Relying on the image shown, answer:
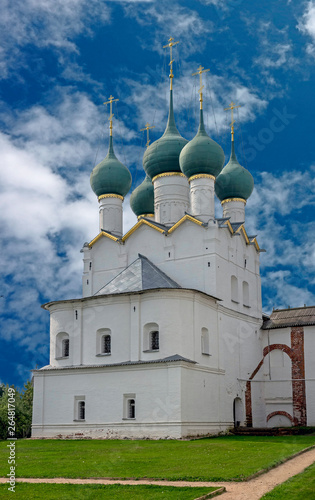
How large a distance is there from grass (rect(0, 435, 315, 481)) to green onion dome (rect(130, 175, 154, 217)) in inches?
527

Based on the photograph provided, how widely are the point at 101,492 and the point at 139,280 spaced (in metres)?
14.2

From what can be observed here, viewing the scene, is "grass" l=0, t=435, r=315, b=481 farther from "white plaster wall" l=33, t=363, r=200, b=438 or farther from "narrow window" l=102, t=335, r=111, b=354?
"narrow window" l=102, t=335, r=111, b=354

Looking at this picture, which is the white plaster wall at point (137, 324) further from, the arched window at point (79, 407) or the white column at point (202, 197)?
the white column at point (202, 197)

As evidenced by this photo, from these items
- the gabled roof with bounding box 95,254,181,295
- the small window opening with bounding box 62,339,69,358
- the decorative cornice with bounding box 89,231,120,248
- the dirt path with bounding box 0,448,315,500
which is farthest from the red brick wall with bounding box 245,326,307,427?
the dirt path with bounding box 0,448,315,500

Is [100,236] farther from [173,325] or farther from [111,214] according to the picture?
[173,325]

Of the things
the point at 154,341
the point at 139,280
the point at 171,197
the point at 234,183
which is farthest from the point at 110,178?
the point at 154,341

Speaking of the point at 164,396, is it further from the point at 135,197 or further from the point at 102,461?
the point at 135,197

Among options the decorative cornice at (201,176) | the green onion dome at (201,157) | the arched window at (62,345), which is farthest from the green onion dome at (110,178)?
the arched window at (62,345)

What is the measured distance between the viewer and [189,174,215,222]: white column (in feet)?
88.2

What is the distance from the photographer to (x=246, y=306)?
28188mm

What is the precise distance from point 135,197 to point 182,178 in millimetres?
3893

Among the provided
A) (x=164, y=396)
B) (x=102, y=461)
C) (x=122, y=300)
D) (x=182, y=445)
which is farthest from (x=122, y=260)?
(x=102, y=461)

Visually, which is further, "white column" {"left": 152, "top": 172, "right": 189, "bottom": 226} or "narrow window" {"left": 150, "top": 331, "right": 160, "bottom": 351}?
"white column" {"left": 152, "top": 172, "right": 189, "bottom": 226}

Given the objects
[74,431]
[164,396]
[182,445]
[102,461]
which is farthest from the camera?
[74,431]
